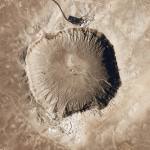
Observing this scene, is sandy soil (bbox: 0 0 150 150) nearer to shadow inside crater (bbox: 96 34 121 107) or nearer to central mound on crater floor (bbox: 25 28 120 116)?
shadow inside crater (bbox: 96 34 121 107)

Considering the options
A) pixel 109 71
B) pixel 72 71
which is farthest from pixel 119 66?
pixel 72 71

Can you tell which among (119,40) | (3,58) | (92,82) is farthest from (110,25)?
(3,58)

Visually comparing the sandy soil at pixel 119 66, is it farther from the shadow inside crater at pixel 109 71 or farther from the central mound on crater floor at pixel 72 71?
the central mound on crater floor at pixel 72 71

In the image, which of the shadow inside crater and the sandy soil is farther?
the shadow inside crater

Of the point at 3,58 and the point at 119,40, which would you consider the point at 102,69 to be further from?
the point at 3,58

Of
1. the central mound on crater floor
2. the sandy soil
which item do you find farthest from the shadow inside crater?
the sandy soil

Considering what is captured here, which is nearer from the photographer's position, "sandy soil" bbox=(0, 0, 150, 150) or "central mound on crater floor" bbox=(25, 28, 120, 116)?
"sandy soil" bbox=(0, 0, 150, 150)
